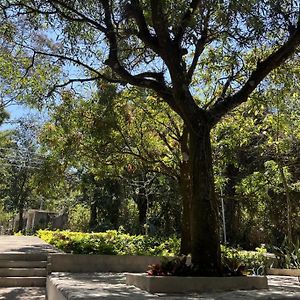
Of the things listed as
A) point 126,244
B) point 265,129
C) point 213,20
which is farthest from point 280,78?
point 126,244

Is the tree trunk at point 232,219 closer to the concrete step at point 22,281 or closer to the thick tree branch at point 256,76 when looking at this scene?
the concrete step at point 22,281

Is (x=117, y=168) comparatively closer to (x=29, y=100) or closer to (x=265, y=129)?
(x=29, y=100)

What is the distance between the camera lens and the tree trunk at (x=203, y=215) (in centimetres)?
613

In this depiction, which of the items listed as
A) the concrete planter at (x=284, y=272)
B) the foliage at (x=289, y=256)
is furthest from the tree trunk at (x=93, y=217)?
the concrete planter at (x=284, y=272)

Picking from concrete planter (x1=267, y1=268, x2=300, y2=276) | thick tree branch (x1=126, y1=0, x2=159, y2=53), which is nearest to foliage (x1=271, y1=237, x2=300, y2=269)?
concrete planter (x1=267, y1=268, x2=300, y2=276)

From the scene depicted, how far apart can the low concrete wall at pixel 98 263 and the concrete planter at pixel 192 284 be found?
3.01 meters

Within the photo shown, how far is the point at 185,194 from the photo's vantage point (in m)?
11.3

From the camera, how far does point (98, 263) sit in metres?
9.08

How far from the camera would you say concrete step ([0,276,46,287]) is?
28.8 feet

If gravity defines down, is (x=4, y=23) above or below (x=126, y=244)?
above

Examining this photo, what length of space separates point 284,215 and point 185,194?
828cm

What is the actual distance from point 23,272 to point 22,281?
0.25 meters

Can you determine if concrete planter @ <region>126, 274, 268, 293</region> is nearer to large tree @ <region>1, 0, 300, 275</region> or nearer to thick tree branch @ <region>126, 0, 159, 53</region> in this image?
large tree @ <region>1, 0, 300, 275</region>

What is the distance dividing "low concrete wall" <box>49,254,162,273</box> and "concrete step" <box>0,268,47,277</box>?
2.70 ft
